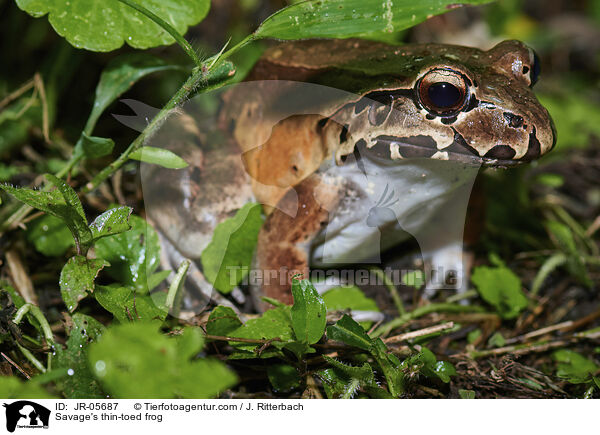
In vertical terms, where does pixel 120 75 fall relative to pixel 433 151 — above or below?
above

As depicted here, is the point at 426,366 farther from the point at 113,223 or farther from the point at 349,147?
the point at 113,223

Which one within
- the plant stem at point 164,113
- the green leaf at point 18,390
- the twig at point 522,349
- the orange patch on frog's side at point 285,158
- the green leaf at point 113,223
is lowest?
the green leaf at point 18,390

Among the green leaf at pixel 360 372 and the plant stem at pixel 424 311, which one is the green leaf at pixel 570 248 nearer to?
the plant stem at pixel 424 311

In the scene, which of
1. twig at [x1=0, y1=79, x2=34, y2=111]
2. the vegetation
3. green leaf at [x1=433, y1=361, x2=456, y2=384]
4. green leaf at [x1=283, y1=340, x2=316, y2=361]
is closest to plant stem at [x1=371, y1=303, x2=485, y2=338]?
the vegetation

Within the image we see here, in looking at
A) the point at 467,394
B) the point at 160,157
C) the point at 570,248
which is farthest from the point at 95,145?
the point at 570,248

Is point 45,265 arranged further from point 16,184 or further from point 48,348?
point 48,348

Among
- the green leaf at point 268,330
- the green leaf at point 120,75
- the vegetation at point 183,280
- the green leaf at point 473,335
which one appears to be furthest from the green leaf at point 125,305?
the green leaf at point 473,335
